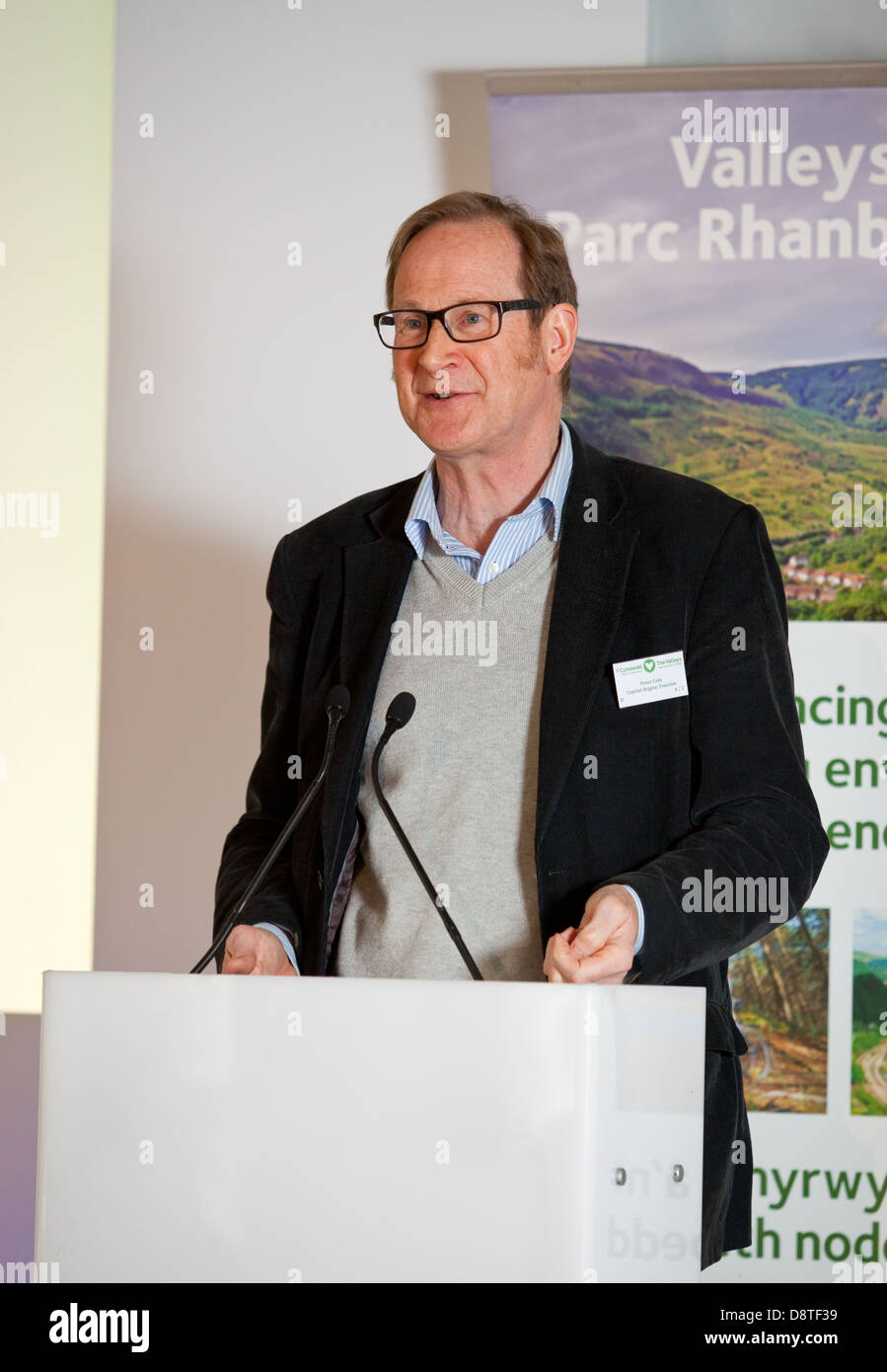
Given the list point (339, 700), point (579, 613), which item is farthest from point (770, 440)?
point (339, 700)

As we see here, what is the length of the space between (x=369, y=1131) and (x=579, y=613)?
2.88 ft

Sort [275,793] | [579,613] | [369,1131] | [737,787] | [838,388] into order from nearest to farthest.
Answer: [369,1131] < [737,787] < [579,613] < [275,793] < [838,388]

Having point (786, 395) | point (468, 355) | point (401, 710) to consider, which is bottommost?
point (401, 710)

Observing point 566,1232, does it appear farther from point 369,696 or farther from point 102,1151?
point 369,696

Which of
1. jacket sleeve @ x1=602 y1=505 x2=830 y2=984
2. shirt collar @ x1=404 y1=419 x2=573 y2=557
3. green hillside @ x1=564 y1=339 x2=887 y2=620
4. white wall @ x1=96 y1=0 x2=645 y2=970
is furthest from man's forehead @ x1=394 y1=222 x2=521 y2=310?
white wall @ x1=96 y1=0 x2=645 y2=970

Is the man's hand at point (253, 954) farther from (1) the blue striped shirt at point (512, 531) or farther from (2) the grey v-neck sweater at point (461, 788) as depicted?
(1) the blue striped shirt at point (512, 531)

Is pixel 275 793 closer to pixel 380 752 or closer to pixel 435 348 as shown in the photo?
pixel 380 752

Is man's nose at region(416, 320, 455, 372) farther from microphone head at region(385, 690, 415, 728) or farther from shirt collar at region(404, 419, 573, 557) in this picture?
microphone head at region(385, 690, 415, 728)

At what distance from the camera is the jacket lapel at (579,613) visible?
6.26ft

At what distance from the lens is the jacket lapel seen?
1907mm

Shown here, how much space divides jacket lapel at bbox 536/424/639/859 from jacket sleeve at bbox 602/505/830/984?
0.42ft

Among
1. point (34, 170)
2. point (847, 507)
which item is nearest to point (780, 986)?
point (847, 507)

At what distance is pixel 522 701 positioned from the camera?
2.02m
